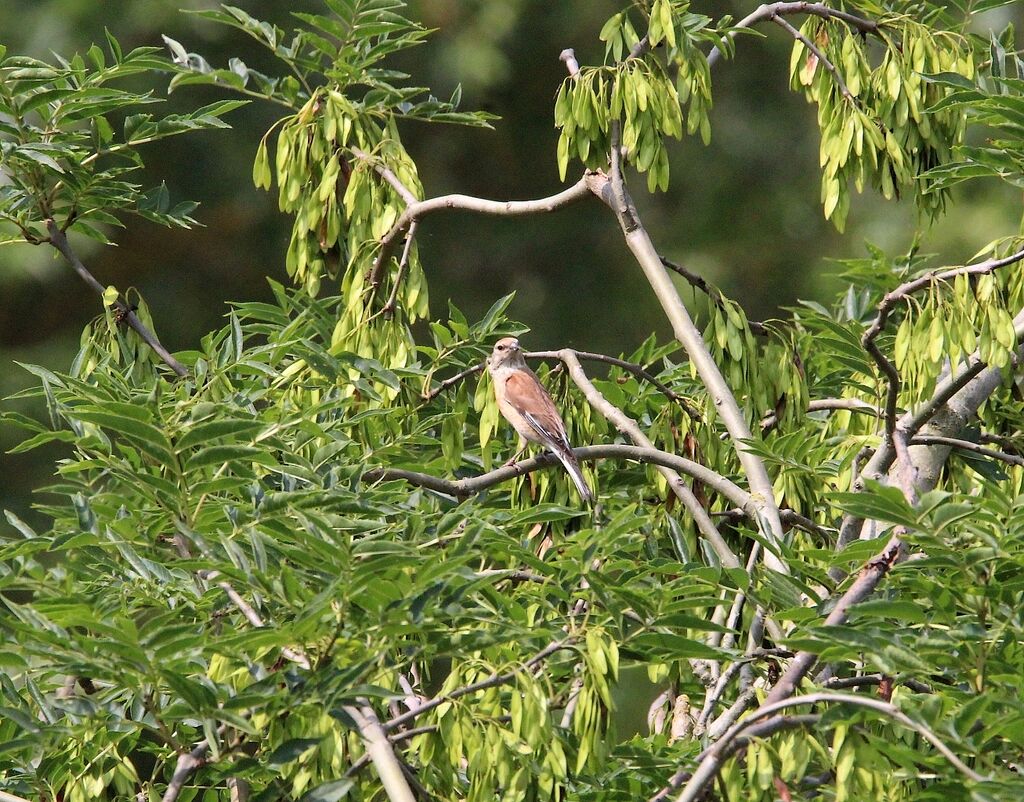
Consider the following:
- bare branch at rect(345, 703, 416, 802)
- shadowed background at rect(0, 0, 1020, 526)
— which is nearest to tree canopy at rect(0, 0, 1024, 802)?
bare branch at rect(345, 703, 416, 802)

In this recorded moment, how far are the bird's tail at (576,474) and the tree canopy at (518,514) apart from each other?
0.05 meters

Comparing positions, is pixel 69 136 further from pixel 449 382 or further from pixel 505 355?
pixel 505 355

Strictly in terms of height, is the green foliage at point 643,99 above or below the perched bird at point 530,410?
above

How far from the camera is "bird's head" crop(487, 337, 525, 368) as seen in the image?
3573 millimetres

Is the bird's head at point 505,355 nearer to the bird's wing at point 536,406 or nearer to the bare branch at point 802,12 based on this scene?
the bird's wing at point 536,406

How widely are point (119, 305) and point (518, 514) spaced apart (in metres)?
1.46

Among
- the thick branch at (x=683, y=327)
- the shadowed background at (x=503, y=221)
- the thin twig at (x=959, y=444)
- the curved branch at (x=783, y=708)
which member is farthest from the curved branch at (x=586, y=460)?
the shadowed background at (x=503, y=221)

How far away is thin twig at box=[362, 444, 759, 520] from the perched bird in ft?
0.32

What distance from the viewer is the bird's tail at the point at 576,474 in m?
3.22

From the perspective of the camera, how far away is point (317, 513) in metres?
2.17

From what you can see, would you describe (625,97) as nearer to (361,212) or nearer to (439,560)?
(361,212)

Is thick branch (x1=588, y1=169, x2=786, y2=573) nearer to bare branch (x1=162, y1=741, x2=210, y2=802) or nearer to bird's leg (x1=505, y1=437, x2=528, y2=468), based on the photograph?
bird's leg (x1=505, y1=437, x2=528, y2=468)

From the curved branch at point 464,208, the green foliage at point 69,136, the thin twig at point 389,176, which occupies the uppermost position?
the green foliage at point 69,136

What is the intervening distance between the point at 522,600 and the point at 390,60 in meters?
6.50
